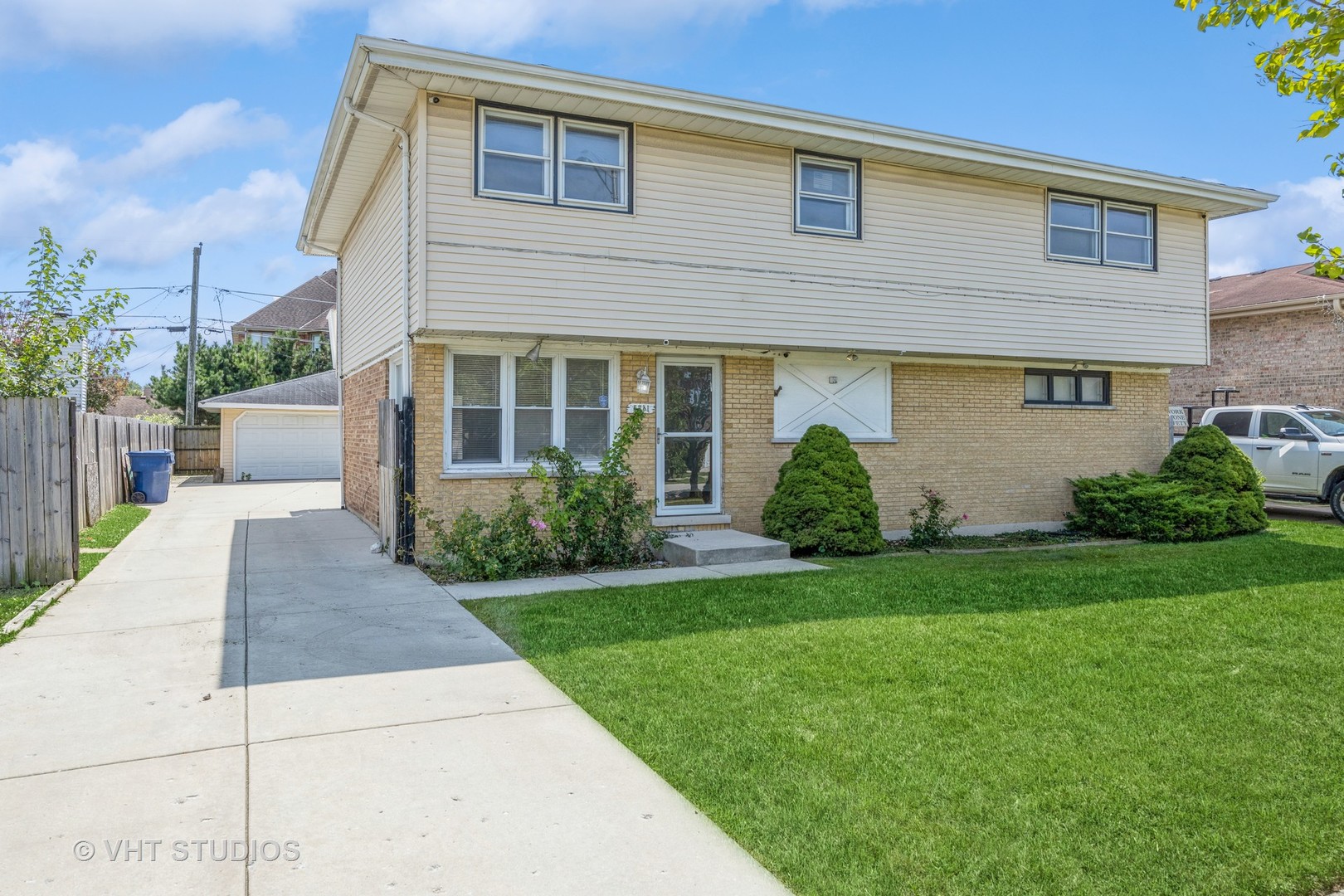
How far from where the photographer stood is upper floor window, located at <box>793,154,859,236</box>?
37.4 ft

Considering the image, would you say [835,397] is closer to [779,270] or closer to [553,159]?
[779,270]

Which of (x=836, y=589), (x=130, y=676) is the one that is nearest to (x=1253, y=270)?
(x=836, y=589)

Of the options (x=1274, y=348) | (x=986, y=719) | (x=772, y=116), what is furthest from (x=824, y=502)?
(x=1274, y=348)

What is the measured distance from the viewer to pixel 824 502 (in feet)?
34.6

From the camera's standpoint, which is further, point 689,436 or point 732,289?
point 689,436

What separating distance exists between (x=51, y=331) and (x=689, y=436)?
812 cm

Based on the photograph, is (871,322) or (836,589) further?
(871,322)

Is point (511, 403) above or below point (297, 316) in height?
below

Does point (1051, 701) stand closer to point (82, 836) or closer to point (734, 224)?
point (82, 836)

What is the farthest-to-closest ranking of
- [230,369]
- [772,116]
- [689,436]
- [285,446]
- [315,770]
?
[230,369] < [285,446] < [689,436] < [772,116] < [315,770]

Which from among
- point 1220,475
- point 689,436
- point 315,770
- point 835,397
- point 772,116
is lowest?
point 315,770

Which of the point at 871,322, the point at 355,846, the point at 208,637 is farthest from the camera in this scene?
the point at 871,322

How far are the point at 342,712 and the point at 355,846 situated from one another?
64.2 inches

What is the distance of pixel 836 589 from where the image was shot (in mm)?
8203
